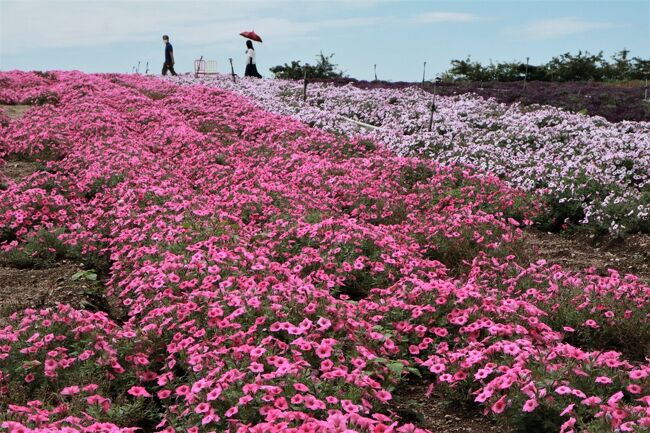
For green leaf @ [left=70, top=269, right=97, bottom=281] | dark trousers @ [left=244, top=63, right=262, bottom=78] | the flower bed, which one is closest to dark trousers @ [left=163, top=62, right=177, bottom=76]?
dark trousers @ [left=244, top=63, right=262, bottom=78]

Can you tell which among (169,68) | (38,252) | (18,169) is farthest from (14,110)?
(169,68)

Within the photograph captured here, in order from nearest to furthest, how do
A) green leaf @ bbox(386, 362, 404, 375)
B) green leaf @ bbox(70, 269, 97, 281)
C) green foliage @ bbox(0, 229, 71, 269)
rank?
green leaf @ bbox(386, 362, 404, 375) → green leaf @ bbox(70, 269, 97, 281) → green foliage @ bbox(0, 229, 71, 269)

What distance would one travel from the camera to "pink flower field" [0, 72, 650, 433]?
4270 mm

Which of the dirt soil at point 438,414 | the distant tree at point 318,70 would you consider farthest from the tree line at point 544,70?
the dirt soil at point 438,414

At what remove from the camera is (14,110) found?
62.7 ft

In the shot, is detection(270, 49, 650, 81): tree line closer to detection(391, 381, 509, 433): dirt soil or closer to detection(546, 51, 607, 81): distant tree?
detection(546, 51, 607, 81): distant tree

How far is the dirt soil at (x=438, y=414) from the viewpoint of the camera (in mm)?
4727

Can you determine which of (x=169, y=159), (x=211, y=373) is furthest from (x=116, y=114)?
(x=211, y=373)

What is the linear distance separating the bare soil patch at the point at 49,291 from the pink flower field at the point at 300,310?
0.70 feet

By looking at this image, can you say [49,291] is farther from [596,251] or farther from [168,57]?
[168,57]

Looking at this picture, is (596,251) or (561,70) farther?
(561,70)

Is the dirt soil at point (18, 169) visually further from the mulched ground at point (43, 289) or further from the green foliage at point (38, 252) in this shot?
the mulched ground at point (43, 289)

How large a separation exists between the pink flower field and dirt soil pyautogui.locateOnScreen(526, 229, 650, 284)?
55 centimetres

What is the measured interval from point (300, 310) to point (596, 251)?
18.3 feet
